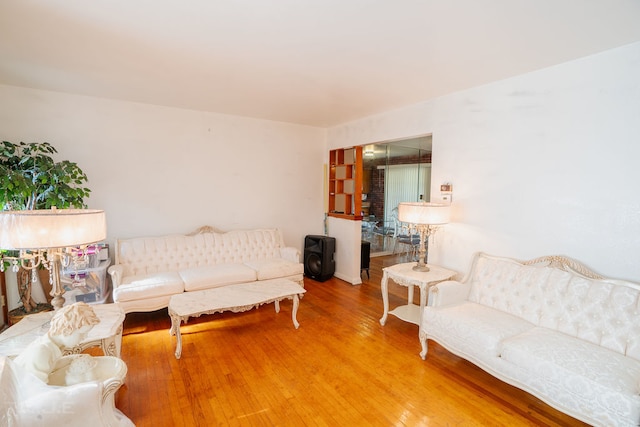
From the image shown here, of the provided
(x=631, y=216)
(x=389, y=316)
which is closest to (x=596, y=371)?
(x=631, y=216)

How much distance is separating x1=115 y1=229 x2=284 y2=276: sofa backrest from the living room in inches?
11.8

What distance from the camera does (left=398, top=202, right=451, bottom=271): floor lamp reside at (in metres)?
3.19

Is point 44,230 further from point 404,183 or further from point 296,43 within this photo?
point 404,183

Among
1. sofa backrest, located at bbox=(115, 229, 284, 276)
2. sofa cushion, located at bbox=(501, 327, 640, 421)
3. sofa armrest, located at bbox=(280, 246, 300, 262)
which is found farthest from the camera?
sofa armrest, located at bbox=(280, 246, 300, 262)

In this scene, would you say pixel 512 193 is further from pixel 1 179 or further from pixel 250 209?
pixel 1 179

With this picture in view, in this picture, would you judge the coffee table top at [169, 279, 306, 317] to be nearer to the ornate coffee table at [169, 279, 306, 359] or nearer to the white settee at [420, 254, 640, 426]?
the ornate coffee table at [169, 279, 306, 359]

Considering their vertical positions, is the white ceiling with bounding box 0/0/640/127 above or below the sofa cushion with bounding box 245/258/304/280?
above

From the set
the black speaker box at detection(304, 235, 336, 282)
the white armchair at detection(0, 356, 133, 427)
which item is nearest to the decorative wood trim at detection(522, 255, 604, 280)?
the black speaker box at detection(304, 235, 336, 282)

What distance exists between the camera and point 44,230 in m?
1.70

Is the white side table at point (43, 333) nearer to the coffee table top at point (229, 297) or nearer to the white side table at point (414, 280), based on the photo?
the coffee table top at point (229, 297)

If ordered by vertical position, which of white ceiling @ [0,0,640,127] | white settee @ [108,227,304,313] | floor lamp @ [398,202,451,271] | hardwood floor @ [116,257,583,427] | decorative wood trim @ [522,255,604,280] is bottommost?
hardwood floor @ [116,257,583,427]

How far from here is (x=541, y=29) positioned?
1.99 m

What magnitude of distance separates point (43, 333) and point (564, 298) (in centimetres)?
372

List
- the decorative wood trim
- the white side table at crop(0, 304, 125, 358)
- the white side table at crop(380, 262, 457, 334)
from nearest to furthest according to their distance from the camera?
1. the white side table at crop(0, 304, 125, 358)
2. the decorative wood trim
3. the white side table at crop(380, 262, 457, 334)
